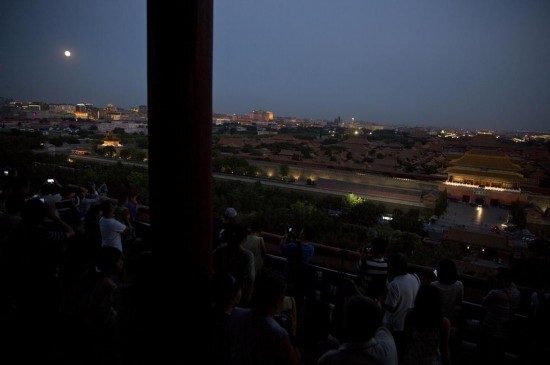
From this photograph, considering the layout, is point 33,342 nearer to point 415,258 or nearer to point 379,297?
point 379,297

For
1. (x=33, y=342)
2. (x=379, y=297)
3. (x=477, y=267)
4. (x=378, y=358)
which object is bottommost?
(x=477, y=267)

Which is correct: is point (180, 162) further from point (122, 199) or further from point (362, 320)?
point (122, 199)

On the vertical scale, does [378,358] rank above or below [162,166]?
below

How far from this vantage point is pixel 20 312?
215cm

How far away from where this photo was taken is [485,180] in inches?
1222

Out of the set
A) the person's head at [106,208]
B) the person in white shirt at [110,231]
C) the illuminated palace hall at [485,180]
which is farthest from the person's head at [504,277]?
the illuminated palace hall at [485,180]

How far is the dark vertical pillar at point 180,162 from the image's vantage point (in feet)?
5.36

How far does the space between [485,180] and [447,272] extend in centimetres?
3307

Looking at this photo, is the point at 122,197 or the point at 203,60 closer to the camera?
the point at 203,60

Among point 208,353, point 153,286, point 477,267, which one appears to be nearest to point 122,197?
point 153,286

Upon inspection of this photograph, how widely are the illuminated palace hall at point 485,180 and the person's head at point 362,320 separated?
102ft

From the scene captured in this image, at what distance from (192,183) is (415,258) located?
10.6 m

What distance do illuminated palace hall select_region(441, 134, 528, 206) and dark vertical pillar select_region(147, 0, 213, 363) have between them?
102ft

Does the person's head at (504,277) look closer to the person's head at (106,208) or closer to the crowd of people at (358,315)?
the crowd of people at (358,315)
